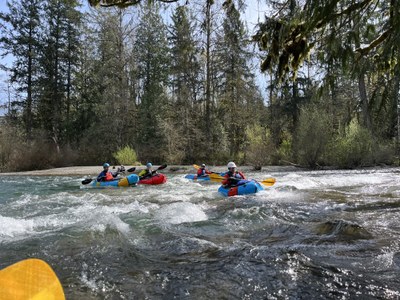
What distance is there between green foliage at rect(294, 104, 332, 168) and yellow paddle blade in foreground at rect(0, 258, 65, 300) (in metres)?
18.2

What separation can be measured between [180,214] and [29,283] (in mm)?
5202

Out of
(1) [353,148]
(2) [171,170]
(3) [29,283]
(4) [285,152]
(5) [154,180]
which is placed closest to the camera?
(3) [29,283]

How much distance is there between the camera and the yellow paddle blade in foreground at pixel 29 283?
8.07ft

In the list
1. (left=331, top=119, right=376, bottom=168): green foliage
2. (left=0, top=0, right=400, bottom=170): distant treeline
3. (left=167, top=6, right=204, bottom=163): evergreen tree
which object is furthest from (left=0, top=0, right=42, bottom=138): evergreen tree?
(left=331, top=119, right=376, bottom=168): green foliage

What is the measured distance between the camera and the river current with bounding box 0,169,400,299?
3760 millimetres

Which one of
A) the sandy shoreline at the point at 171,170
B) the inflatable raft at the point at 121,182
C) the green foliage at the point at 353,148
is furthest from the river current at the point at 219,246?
the sandy shoreline at the point at 171,170

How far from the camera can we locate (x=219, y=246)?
206 inches

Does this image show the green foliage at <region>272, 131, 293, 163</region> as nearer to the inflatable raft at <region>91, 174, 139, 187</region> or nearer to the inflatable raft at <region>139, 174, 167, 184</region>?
the inflatable raft at <region>139, 174, 167, 184</region>

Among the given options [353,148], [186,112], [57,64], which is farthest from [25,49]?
[353,148]

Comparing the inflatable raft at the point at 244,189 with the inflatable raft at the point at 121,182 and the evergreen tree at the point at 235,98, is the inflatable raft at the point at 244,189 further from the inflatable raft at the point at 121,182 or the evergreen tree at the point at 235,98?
the evergreen tree at the point at 235,98

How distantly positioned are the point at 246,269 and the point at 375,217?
11.7ft

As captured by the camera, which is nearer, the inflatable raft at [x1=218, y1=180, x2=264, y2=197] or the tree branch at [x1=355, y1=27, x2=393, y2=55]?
the tree branch at [x1=355, y1=27, x2=393, y2=55]

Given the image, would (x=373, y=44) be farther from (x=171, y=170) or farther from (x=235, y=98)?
(x=235, y=98)

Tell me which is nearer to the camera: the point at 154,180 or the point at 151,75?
the point at 154,180
